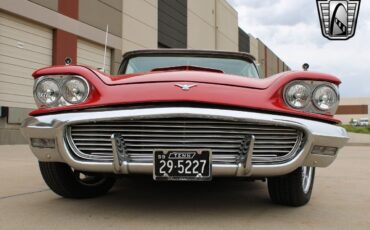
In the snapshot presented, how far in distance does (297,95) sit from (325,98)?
189 mm

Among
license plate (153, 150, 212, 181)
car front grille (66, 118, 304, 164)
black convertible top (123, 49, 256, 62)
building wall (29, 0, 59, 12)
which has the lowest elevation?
license plate (153, 150, 212, 181)

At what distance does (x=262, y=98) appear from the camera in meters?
2.77

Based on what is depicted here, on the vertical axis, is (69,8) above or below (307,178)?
above

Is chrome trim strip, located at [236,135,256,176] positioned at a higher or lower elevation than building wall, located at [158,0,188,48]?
lower

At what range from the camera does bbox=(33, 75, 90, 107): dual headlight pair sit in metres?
2.88

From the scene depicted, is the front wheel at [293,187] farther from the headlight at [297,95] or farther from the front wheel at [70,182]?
the front wheel at [70,182]

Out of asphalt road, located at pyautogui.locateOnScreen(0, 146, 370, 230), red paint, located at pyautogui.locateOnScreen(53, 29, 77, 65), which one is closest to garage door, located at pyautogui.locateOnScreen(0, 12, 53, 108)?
red paint, located at pyautogui.locateOnScreen(53, 29, 77, 65)

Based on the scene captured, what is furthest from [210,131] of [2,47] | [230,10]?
[230,10]

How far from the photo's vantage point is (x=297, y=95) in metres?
2.84

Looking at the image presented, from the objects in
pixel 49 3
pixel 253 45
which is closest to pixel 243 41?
pixel 253 45

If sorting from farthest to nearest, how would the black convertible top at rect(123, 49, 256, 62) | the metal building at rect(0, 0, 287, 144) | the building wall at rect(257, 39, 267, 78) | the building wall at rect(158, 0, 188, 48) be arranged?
the building wall at rect(257, 39, 267, 78), the building wall at rect(158, 0, 188, 48), the metal building at rect(0, 0, 287, 144), the black convertible top at rect(123, 49, 256, 62)

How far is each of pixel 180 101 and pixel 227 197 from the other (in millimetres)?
1222

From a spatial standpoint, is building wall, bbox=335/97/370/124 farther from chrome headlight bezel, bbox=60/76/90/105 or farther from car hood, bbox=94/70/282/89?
chrome headlight bezel, bbox=60/76/90/105

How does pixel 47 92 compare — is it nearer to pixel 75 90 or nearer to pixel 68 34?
pixel 75 90
